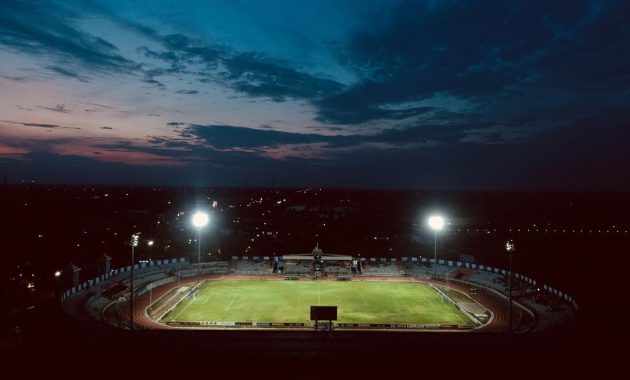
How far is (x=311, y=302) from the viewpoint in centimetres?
4159

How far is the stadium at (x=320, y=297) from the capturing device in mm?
33219

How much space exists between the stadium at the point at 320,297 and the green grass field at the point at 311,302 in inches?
3.6

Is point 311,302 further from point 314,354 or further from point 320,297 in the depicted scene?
point 314,354

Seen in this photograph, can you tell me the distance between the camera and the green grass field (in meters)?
36.1

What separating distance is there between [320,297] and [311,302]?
2.39 m

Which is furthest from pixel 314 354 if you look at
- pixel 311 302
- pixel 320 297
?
pixel 320 297

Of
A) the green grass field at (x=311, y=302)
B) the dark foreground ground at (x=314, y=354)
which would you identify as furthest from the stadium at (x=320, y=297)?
the dark foreground ground at (x=314, y=354)

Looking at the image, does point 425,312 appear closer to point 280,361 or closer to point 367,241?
point 280,361

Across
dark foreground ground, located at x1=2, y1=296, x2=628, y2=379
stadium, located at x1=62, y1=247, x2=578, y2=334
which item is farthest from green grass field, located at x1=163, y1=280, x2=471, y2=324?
dark foreground ground, located at x1=2, y1=296, x2=628, y2=379

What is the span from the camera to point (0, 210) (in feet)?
358

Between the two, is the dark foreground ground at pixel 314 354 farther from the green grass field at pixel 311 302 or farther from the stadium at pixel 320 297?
the green grass field at pixel 311 302

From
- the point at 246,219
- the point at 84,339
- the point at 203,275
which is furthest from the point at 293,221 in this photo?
the point at 84,339

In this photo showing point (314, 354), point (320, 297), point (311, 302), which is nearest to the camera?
point (314, 354)

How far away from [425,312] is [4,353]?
115 feet
